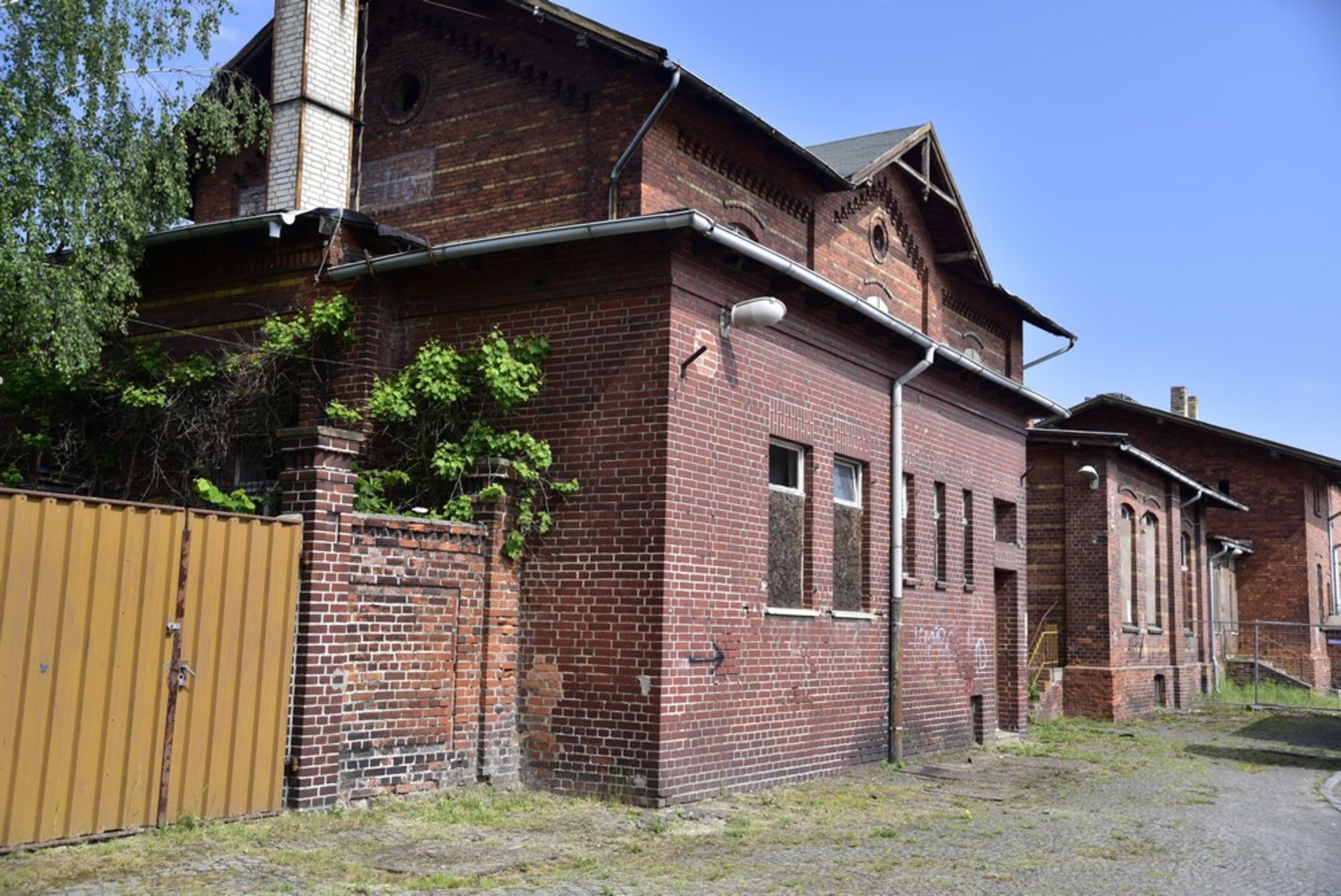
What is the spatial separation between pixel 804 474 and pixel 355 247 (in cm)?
501

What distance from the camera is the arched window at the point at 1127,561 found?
24188 millimetres

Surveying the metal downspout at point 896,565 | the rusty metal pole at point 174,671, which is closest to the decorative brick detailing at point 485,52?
the metal downspout at point 896,565

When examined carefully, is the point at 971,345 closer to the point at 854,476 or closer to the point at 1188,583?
the point at 854,476

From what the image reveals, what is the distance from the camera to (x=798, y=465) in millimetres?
13008

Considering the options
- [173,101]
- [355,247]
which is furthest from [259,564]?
[173,101]

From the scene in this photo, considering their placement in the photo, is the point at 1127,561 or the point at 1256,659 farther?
the point at 1256,659

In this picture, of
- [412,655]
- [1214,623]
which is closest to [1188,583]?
[1214,623]

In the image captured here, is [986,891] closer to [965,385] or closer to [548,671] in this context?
[548,671]

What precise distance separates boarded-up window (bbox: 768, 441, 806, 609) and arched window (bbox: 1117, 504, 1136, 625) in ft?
43.3

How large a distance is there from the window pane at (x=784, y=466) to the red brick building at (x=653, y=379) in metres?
0.05

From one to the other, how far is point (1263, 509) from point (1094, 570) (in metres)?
14.3

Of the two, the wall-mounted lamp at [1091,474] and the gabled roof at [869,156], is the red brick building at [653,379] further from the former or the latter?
the wall-mounted lamp at [1091,474]

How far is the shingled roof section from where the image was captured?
57.4ft

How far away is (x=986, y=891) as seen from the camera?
25.6 feet
